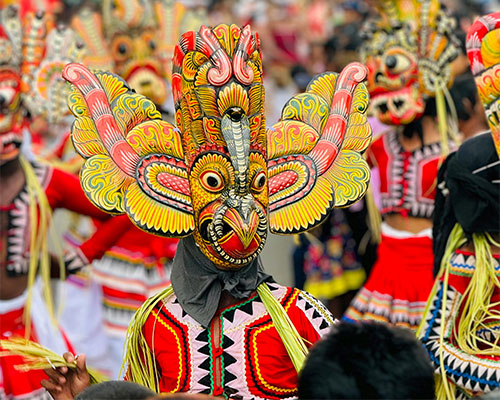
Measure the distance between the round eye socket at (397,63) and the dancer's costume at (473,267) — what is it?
1.47 m

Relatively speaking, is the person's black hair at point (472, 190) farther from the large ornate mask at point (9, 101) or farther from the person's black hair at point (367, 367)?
the large ornate mask at point (9, 101)

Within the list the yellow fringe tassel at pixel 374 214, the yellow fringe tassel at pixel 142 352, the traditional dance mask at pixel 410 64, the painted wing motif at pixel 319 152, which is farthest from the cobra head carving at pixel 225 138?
the yellow fringe tassel at pixel 374 214

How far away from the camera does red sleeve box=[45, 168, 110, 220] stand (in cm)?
470

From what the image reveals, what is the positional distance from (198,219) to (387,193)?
101 inches

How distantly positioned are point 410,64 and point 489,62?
5.98 ft

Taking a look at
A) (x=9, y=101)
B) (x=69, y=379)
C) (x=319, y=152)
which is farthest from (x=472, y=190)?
(x=9, y=101)

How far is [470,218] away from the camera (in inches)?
138

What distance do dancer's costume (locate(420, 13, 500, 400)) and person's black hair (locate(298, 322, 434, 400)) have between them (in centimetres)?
124

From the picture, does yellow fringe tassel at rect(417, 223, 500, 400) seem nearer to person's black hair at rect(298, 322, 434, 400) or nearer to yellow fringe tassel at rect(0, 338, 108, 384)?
yellow fringe tassel at rect(0, 338, 108, 384)

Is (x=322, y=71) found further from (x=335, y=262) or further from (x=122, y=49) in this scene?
(x=122, y=49)

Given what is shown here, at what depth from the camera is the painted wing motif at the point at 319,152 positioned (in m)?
3.05

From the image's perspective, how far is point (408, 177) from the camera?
5.23 m

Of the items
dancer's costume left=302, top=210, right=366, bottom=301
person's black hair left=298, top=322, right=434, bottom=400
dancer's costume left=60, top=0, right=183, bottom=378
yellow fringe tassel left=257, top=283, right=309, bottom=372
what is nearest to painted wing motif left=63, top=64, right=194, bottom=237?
yellow fringe tassel left=257, top=283, right=309, bottom=372

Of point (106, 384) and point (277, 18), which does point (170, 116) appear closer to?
point (106, 384)
